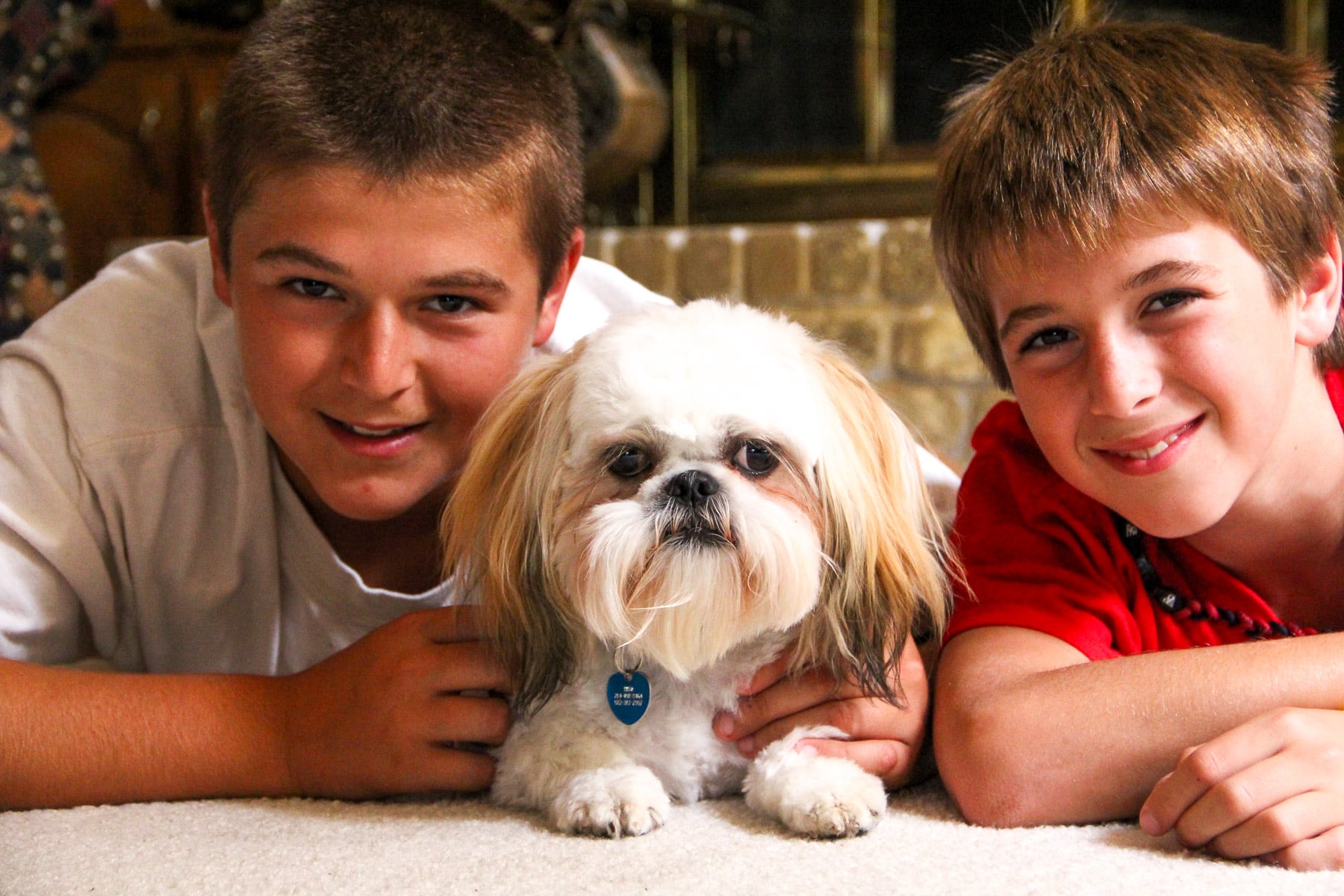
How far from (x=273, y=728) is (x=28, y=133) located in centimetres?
244

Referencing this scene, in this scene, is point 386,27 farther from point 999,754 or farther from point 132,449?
point 999,754

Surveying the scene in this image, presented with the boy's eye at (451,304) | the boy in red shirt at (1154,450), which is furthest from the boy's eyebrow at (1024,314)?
the boy's eye at (451,304)

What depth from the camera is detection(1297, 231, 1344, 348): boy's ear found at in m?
1.35

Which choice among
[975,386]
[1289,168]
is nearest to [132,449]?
[1289,168]

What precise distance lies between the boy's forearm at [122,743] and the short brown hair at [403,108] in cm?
56

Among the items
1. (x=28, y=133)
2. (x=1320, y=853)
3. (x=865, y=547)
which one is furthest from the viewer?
(x=28, y=133)

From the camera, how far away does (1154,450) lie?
1.27m

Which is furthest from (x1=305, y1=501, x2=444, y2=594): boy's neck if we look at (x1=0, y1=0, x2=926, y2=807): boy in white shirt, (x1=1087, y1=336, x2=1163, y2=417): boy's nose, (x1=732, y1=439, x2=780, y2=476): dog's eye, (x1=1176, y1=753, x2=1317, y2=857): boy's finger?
(x1=1176, y1=753, x2=1317, y2=857): boy's finger

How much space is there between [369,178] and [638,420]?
18.6 inches

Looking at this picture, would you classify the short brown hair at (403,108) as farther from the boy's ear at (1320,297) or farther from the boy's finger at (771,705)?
the boy's ear at (1320,297)

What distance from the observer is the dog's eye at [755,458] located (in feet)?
3.98

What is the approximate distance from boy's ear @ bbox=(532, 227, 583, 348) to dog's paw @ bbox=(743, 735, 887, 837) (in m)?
0.64

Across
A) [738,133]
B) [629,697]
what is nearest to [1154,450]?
[629,697]

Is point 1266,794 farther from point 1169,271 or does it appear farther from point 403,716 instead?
point 403,716
